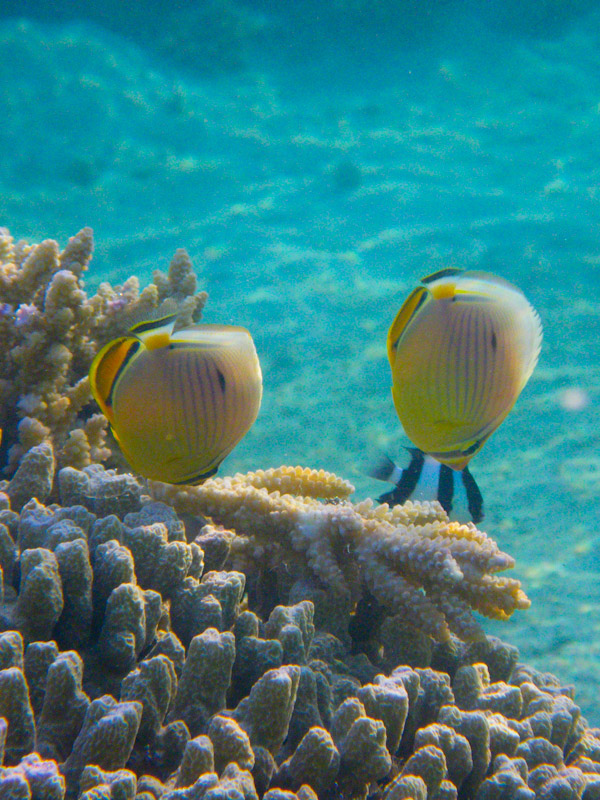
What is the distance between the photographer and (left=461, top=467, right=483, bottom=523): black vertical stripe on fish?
11.0ft

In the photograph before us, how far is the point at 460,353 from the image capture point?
1.00 meters

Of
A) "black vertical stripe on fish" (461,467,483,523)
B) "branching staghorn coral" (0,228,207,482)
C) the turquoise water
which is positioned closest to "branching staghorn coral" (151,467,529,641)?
"branching staghorn coral" (0,228,207,482)

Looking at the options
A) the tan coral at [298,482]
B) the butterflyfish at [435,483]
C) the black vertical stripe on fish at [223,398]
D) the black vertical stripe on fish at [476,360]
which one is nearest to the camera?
the black vertical stripe on fish at [476,360]

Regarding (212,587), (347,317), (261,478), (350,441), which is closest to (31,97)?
(347,317)

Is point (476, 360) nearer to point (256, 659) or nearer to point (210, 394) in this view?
point (210, 394)

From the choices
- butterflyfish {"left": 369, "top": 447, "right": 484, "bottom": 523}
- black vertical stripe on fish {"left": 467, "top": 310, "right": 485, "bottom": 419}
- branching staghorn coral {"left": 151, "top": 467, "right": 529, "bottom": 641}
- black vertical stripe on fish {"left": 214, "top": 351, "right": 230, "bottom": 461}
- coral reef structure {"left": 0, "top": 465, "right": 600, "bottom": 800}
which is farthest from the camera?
butterflyfish {"left": 369, "top": 447, "right": 484, "bottom": 523}

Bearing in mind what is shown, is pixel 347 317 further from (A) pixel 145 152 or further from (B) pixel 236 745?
(A) pixel 145 152

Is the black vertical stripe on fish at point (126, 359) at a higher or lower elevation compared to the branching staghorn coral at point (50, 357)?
lower

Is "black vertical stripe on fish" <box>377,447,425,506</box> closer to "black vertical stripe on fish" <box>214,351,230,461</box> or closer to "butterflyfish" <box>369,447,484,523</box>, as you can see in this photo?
"butterflyfish" <box>369,447,484,523</box>

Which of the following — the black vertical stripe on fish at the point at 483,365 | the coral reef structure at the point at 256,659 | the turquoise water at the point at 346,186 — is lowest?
the coral reef structure at the point at 256,659

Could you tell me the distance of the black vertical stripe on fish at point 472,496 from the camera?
3363mm

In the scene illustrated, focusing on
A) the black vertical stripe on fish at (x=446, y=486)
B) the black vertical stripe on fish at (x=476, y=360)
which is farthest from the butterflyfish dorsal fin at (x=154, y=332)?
the black vertical stripe on fish at (x=446, y=486)

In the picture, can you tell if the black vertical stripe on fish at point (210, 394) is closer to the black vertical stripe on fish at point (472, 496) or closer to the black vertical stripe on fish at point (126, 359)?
the black vertical stripe on fish at point (126, 359)

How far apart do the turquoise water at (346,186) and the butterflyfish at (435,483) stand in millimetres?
1617
